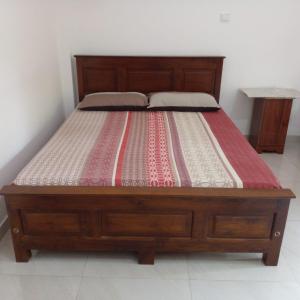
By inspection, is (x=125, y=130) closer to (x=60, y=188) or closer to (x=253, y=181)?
(x=60, y=188)

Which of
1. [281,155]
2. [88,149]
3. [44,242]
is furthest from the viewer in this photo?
[281,155]

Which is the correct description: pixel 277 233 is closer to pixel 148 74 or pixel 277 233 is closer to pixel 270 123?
pixel 270 123

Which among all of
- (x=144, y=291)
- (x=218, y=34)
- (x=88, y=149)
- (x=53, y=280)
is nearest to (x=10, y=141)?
(x=88, y=149)

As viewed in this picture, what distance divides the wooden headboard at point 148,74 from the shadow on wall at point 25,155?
1.71 ft

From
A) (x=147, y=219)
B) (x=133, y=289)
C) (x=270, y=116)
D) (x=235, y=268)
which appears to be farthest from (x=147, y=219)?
(x=270, y=116)

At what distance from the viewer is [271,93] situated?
10.8 ft

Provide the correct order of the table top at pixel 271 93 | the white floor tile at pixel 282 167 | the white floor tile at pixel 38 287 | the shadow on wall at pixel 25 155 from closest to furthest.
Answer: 1. the white floor tile at pixel 38 287
2. the shadow on wall at pixel 25 155
3. the white floor tile at pixel 282 167
4. the table top at pixel 271 93

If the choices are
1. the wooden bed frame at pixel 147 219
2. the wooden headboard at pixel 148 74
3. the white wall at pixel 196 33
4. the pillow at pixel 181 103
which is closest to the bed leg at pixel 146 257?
the wooden bed frame at pixel 147 219

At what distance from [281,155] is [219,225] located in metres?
1.97

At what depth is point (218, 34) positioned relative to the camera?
3291 mm

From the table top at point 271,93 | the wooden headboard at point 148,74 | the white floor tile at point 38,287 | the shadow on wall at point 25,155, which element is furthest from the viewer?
the wooden headboard at point 148,74

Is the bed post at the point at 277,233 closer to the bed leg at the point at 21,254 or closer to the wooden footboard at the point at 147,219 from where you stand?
the wooden footboard at the point at 147,219

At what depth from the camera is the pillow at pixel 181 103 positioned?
3.06 metres

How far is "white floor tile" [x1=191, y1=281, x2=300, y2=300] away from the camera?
66.0 inches
